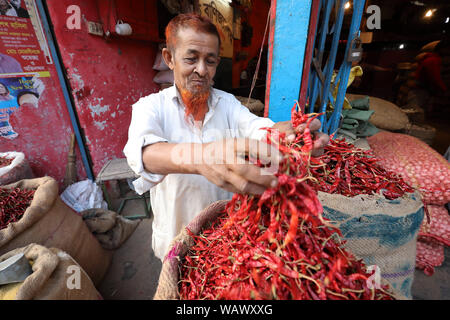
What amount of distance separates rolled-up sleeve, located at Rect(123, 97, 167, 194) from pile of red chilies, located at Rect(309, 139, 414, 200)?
121 centimetres

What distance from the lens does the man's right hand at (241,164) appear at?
840mm

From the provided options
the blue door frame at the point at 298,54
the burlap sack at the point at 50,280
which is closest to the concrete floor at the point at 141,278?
the burlap sack at the point at 50,280

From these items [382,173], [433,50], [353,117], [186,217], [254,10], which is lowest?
[186,217]

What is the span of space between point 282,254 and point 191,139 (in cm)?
109

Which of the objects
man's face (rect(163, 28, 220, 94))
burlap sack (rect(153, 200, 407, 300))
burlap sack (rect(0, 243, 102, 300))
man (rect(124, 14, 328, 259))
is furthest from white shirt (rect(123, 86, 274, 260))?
burlap sack (rect(0, 243, 102, 300))

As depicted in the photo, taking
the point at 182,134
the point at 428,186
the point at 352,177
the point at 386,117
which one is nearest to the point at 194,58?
the point at 182,134

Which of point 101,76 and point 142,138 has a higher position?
A: point 101,76

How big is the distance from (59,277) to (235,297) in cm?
177

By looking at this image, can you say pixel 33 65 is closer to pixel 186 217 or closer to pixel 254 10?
pixel 186 217

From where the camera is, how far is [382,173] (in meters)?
1.88

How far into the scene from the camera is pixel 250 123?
71.2 inches

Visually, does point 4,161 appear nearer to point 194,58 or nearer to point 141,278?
point 141,278

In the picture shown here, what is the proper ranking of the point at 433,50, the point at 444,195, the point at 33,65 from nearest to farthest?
the point at 444,195
the point at 33,65
the point at 433,50
